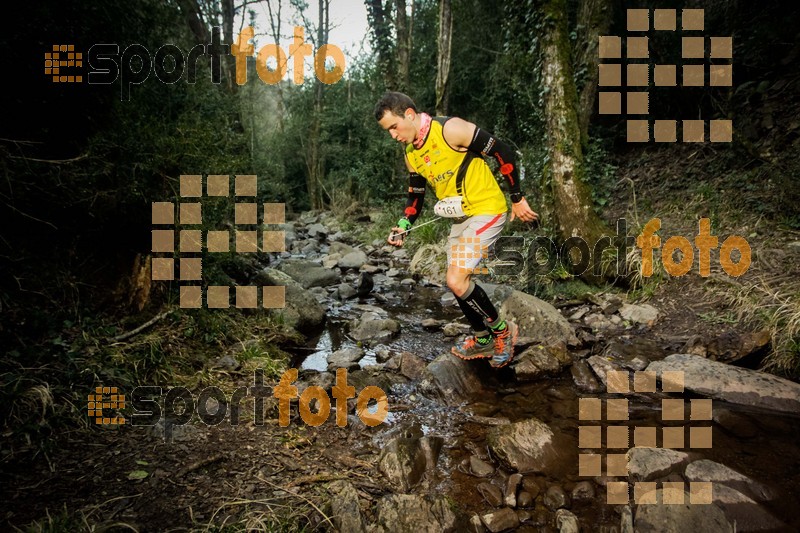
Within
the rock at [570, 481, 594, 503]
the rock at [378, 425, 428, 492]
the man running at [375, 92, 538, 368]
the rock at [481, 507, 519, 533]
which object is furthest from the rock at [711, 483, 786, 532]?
the man running at [375, 92, 538, 368]

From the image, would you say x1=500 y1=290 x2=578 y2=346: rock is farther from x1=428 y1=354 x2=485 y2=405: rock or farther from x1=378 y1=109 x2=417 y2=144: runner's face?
x1=378 y1=109 x2=417 y2=144: runner's face

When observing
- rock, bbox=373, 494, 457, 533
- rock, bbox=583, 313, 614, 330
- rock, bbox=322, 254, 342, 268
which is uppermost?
rock, bbox=322, 254, 342, 268

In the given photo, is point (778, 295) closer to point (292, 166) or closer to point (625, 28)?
point (625, 28)

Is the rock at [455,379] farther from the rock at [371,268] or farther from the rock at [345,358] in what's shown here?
the rock at [371,268]

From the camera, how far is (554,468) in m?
2.46

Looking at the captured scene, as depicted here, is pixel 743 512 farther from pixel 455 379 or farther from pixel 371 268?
pixel 371 268

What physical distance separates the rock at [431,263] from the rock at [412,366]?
3.37 meters

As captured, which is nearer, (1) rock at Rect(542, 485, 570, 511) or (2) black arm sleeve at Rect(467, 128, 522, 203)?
(1) rock at Rect(542, 485, 570, 511)

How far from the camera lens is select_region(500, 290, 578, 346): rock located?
416cm

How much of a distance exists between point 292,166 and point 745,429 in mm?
20106

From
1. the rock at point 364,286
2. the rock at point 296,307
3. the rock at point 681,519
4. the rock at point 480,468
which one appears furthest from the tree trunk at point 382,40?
the rock at point 681,519

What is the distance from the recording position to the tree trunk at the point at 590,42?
7.22m

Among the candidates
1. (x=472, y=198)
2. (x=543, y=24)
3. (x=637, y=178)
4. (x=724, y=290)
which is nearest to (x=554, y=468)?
(x=472, y=198)

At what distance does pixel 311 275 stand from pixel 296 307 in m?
2.45
